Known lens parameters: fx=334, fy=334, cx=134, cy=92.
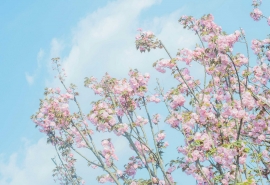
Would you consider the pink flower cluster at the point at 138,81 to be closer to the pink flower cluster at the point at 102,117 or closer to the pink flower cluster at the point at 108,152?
the pink flower cluster at the point at 102,117

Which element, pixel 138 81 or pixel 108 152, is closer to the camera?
pixel 138 81

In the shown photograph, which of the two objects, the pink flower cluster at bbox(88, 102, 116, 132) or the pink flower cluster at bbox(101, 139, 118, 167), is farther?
the pink flower cluster at bbox(101, 139, 118, 167)

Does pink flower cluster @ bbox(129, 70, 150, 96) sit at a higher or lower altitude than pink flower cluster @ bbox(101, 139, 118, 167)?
higher

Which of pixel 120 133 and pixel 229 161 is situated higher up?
pixel 120 133

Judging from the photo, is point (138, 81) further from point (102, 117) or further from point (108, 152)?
point (108, 152)

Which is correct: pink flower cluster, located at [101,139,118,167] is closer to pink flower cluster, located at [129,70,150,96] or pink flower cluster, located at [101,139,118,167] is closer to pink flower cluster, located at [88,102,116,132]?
pink flower cluster, located at [88,102,116,132]

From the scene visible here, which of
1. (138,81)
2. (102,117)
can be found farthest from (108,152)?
(138,81)

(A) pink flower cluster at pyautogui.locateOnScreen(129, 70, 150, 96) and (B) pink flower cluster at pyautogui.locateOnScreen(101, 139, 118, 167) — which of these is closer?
(A) pink flower cluster at pyautogui.locateOnScreen(129, 70, 150, 96)

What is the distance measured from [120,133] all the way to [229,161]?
12.8 ft

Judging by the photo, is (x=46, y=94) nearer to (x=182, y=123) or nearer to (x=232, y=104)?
(x=182, y=123)

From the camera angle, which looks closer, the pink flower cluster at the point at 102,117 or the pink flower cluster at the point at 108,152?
the pink flower cluster at the point at 102,117

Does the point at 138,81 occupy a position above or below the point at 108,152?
above

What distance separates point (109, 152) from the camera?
10891mm

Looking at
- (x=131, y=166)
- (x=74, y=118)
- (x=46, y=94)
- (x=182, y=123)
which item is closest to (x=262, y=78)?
(x=182, y=123)
